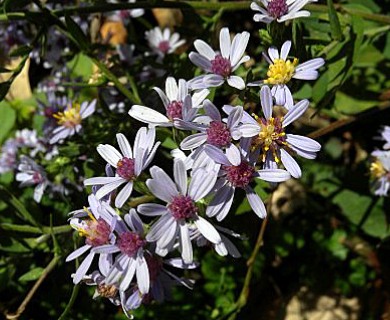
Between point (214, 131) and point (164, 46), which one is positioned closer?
point (214, 131)

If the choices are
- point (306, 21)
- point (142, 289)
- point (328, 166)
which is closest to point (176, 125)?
point (142, 289)

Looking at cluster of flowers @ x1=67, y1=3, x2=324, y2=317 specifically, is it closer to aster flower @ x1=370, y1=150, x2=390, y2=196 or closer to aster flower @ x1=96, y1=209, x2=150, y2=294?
aster flower @ x1=96, y1=209, x2=150, y2=294

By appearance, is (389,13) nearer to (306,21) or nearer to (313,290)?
(306,21)

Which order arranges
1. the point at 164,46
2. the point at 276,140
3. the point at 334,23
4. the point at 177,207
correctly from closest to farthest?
the point at 177,207
the point at 276,140
the point at 334,23
the point at 164,46

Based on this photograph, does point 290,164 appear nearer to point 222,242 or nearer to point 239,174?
point 239,174

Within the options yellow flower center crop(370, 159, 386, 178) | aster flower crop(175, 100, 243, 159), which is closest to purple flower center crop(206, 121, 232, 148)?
aster flower crop(175, 100, 243, 159)

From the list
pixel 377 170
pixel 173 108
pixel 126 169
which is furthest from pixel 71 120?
pixel 377 170

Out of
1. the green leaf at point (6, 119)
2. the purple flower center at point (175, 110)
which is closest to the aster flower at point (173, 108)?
the purple flower center at point (175, 110)
